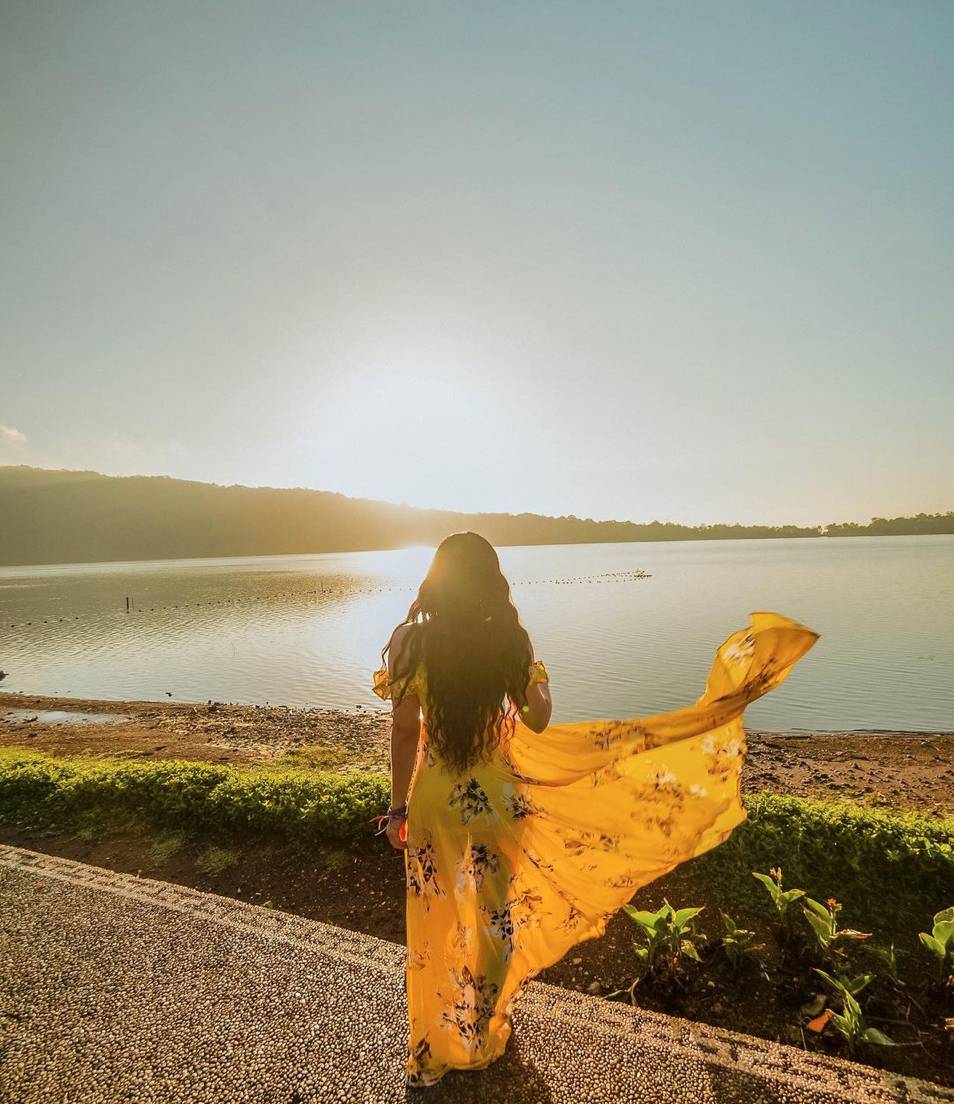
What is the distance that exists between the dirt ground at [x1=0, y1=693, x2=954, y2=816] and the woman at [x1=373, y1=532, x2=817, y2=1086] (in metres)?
7.33

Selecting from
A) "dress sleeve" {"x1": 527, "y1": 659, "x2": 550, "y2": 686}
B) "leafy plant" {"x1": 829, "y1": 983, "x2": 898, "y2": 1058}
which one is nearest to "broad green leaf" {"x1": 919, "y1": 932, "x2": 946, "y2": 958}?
"leafy plant" {"x1": 829, "y1": 983, "x2": 898, "y2": 1058}

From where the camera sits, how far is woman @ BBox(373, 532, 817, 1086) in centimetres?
277

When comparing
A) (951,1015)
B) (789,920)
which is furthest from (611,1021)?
(951,1015)

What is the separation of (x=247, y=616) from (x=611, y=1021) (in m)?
38.3

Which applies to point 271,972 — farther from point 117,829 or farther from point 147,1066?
point 117,829

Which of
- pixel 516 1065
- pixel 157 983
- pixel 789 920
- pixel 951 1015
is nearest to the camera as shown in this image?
pixel 516 1065

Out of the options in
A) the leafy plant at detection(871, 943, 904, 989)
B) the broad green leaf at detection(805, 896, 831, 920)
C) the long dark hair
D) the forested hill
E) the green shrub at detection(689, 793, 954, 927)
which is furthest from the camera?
the forested hill

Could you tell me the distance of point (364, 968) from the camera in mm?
3664

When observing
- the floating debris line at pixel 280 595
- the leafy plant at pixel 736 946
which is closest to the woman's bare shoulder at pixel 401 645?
the leafy plant at pixel 736 946

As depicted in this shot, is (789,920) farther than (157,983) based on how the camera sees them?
Yes

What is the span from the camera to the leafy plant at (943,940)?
10.7 feet

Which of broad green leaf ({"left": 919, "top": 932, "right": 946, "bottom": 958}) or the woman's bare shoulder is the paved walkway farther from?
the woman's bare shoulder

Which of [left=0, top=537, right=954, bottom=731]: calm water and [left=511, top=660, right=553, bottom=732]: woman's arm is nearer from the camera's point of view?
[left=511, top=660, right=553, bottom=732]: woman's arm

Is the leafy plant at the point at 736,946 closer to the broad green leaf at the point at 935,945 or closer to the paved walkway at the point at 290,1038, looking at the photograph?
the paved walkway at the point at 290,1038
